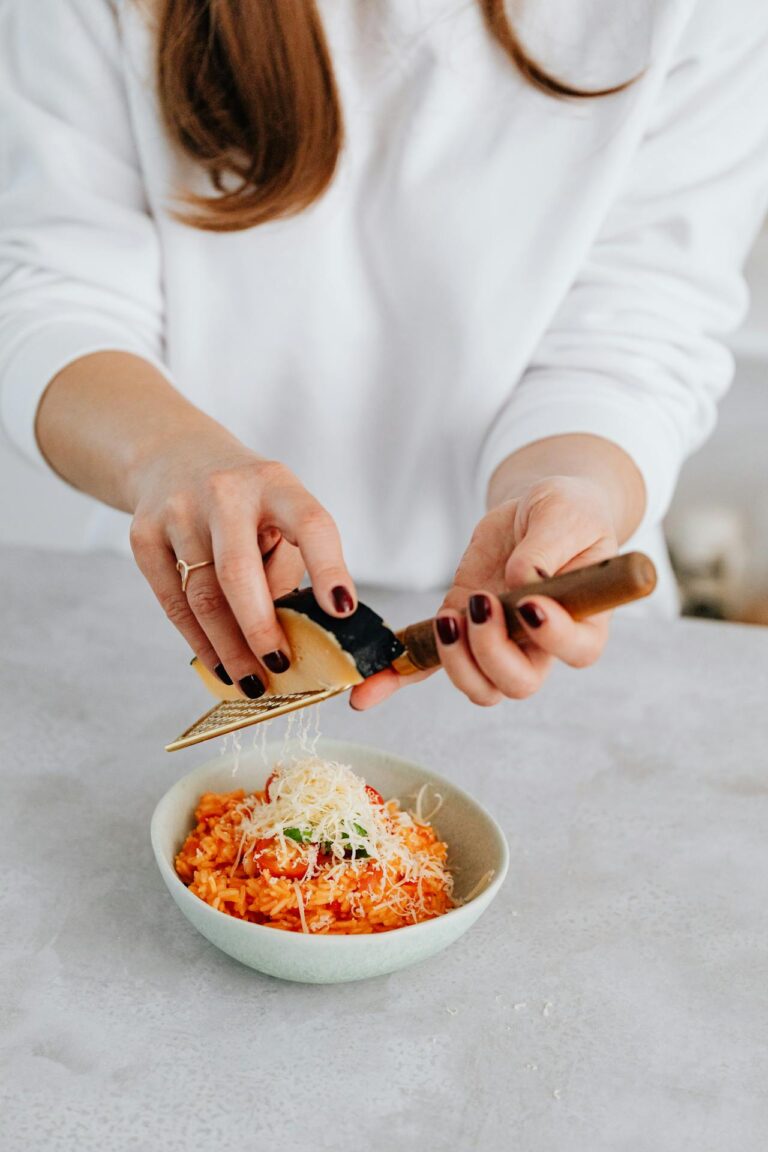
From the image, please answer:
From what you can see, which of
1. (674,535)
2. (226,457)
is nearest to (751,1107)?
(226,457)

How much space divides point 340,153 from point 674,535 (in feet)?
4.59

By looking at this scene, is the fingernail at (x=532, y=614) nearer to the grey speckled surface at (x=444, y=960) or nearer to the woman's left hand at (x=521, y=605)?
the woman's left hand at (x=521, y=605)

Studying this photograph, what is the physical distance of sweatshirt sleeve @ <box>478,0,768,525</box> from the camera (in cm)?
124

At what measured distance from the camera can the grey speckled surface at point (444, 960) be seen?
26.4 inches

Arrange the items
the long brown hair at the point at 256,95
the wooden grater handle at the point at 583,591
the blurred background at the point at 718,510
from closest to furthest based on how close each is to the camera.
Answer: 1. the wooden grater handle at the point at 583,591
2. the long brown hair at the point at 256,95
3. the blurred background at the point at 718,510

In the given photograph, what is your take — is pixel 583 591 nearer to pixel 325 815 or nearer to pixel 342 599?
pixel 342 599

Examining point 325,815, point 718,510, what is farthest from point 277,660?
point 718,510

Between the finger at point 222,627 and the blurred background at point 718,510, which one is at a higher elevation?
the finger at point 222,627

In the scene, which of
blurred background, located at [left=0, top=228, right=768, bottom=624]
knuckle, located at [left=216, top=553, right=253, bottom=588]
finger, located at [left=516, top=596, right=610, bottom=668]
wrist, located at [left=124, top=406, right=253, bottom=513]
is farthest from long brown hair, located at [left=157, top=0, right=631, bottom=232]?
blurred background, located at [left=0, top=228, right=768, bottom=624]

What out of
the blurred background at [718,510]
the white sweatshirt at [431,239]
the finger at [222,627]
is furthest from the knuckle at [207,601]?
the blurred background at [718,510]

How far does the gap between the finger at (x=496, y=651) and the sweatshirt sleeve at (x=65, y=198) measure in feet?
2.14

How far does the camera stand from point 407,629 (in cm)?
77

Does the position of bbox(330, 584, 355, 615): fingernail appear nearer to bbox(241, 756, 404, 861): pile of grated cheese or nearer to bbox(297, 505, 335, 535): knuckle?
bbox(297, 505, 335, 535): knuckle

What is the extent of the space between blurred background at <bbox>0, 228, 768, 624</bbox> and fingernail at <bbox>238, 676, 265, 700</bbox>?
1571 mm
